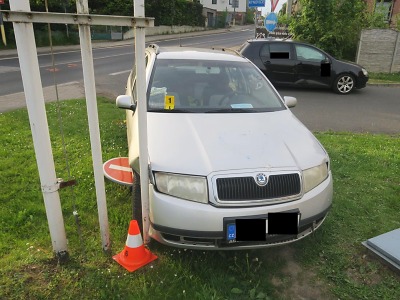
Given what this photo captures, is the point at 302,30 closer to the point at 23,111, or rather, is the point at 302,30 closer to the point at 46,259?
the point at 23,111

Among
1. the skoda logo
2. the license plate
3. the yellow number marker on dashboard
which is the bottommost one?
the license plate

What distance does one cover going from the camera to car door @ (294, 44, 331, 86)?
9.88 metres

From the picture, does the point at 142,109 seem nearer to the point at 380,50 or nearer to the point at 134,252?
the point at 134,252

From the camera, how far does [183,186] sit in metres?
2.46

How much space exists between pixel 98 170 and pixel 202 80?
1764mm

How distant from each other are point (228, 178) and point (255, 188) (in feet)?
0.70

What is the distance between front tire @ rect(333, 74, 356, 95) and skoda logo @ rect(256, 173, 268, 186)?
863 cm

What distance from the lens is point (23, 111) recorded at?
270 inches

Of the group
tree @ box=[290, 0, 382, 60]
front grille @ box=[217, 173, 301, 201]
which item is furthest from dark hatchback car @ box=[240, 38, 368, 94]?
front grille @ box=[217, 173, 301, 201]

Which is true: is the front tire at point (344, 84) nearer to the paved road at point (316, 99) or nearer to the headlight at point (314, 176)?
the paved road at point (316, 99)

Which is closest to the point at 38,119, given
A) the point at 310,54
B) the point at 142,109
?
the point at 142,109

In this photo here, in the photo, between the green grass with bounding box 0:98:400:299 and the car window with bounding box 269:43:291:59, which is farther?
the car window with bounding box 269:43:291:59

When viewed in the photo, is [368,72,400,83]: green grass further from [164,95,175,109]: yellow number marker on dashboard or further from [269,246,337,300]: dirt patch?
[269,246,337,300]: dirt patch

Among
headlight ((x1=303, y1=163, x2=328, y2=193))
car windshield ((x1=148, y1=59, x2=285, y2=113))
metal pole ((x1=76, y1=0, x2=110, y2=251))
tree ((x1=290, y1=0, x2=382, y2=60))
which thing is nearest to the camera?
metal pole ((x1=76, y1=0, x2=110, y2=251))
